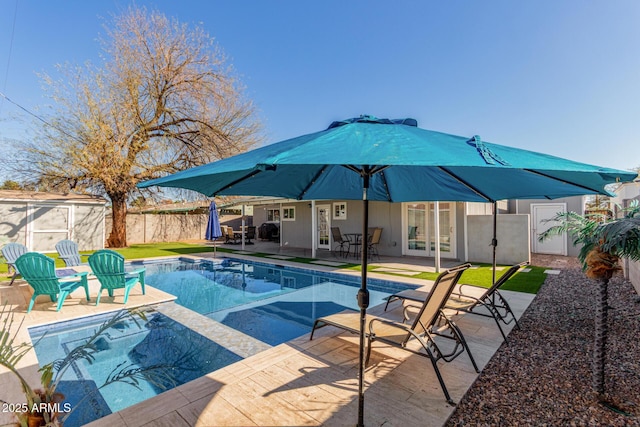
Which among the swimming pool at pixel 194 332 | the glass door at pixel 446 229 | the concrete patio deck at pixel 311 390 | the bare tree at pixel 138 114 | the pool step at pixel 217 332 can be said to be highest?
the bare tree at pixel 138 114

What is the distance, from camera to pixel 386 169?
320cm

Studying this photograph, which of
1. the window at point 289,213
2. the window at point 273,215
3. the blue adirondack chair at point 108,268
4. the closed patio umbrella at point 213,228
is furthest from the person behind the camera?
the window at point 273,215

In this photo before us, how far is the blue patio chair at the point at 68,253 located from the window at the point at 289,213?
10.6 metres

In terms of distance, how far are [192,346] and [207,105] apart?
50.5 feet

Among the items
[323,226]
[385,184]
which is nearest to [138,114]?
[323,226]

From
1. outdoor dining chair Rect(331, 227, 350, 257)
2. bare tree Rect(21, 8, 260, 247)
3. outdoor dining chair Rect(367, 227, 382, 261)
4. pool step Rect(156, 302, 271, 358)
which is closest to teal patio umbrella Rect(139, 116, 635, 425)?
pool step Rect(156, 302, 271, 358)

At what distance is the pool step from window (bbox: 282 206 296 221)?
11651 mm

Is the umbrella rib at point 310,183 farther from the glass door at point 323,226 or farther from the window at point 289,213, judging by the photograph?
the window at point 289,213

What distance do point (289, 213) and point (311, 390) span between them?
50.4ft

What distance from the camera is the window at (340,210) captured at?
598 inches

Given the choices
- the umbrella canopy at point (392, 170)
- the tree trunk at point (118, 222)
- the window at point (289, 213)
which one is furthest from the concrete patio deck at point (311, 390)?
the tree trunk at point (118, 222)

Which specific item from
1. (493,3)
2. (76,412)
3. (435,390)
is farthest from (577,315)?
(493,3)

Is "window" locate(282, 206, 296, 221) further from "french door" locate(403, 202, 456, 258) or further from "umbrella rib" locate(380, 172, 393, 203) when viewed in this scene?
"umbrella rib" locate(380, 172, 393, 203)

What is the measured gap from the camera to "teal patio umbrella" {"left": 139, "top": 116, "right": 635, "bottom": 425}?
5.32 feet
